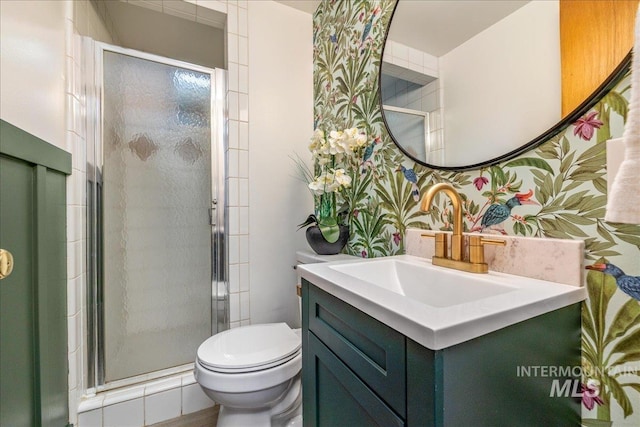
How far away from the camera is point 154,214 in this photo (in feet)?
4.97

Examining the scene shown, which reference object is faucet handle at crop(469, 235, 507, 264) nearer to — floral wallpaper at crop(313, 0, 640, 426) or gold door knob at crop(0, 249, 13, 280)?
floral wallpaper at crop(313, 0, 640, 426)

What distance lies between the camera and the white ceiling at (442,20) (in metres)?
0.78

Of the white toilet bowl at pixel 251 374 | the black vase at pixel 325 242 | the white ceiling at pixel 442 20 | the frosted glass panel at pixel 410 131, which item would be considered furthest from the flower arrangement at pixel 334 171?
the white toilet bowl at pixel 251 374

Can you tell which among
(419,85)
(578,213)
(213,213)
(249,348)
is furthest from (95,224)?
(578,213)

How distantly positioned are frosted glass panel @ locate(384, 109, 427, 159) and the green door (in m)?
1.16

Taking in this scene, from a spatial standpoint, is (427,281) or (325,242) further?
(325,242)

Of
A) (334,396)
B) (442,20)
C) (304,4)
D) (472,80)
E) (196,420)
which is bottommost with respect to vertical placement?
(196,420)

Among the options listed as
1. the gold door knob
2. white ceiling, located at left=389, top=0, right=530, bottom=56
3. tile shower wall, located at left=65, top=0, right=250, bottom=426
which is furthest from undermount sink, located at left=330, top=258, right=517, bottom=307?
tile shower wall, located at left=65, top=0, right=250, bottom=426

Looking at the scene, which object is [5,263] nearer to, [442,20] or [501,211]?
[501,211]

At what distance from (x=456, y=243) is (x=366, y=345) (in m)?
0.41

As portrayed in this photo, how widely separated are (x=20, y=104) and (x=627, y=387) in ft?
5.43

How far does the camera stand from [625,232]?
52cm

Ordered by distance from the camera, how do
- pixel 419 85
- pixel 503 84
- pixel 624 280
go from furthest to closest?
pixel 419 85 < pixel 503 84 < pixel 624 280

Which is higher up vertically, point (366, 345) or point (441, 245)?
point (441, 245)
